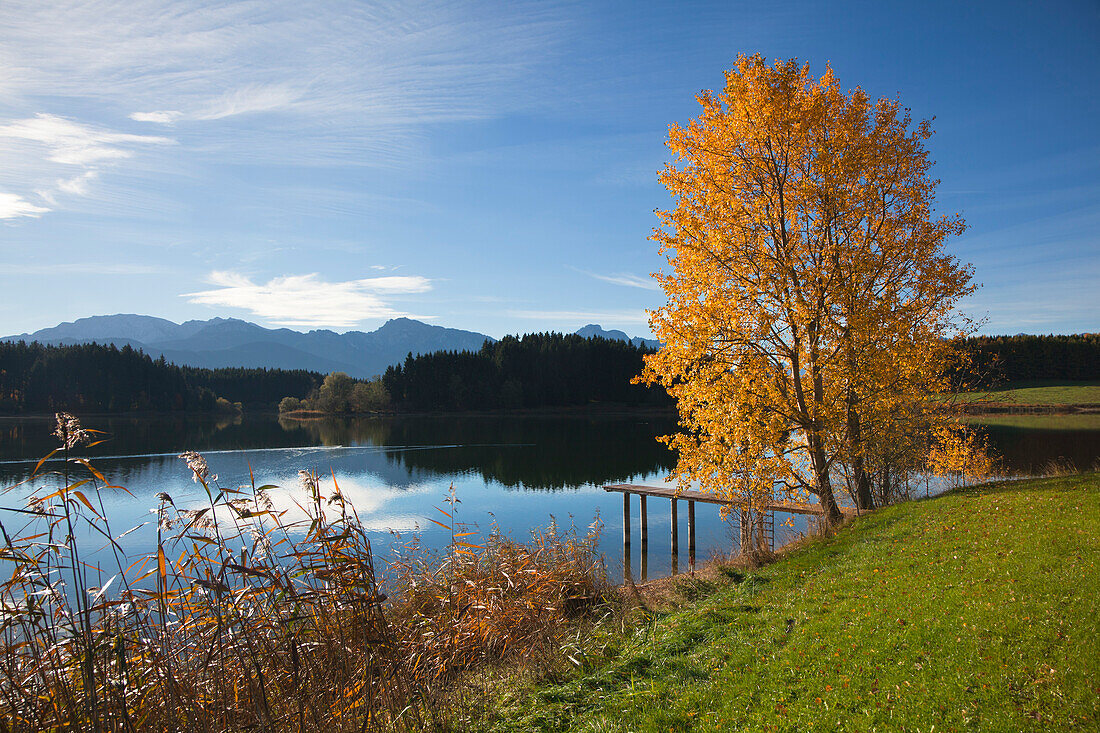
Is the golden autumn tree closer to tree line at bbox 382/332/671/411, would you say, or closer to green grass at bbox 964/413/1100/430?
green grass at bbox 964/413/1100/430

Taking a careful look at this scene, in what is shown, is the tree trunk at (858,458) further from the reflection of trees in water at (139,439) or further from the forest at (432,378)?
the forest at (432,378)

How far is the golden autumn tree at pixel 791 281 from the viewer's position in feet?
46.8

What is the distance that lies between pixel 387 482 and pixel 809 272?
30072mm

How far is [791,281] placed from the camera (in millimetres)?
14680

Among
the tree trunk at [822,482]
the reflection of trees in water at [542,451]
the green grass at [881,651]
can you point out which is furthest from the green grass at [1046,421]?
the green grass at [881,651]

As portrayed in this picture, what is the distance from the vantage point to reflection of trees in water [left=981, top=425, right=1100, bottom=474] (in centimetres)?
2953

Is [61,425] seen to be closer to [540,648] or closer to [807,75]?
[540,648]

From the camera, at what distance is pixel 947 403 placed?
19.7m

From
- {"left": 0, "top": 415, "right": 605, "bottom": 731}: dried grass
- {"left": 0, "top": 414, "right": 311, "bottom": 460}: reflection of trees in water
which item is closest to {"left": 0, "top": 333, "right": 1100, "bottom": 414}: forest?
{"left": 0, "top": 414, "right": 311, "bottom": 460}: reflection of trees in water

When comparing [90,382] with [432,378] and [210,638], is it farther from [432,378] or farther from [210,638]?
[210,638]

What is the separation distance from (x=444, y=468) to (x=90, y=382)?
251 ft

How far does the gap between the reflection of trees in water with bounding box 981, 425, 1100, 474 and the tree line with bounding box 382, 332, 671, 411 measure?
6112cm

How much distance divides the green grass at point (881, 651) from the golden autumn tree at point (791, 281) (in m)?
4.37

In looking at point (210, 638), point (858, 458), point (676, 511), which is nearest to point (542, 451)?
point (676, 511)
